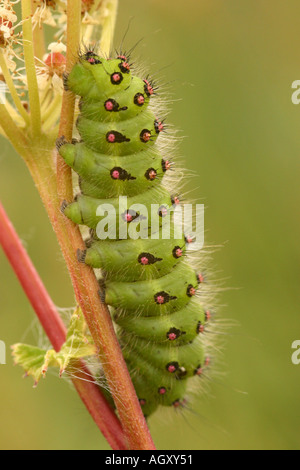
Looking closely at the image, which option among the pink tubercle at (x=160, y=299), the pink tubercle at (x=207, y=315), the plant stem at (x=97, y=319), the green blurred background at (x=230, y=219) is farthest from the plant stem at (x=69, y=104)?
the green blurred background at (x=230, y=219)

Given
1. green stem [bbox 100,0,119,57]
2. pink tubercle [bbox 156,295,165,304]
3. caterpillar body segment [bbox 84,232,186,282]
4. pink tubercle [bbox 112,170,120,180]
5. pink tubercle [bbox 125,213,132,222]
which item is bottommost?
pink tubercle [bbox 156,295,165,304]

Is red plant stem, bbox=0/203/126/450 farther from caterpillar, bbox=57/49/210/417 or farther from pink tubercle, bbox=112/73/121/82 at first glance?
pink tubercle, bbox=112/73/121/82

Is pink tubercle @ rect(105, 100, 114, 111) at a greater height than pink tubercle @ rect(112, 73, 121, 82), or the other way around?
pink tubercle @ rect(112, 73, 121, 82)

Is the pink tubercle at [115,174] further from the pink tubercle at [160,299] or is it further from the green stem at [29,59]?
the pink tubercle at [160,299]

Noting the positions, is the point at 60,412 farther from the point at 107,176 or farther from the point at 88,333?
the point at 107,176

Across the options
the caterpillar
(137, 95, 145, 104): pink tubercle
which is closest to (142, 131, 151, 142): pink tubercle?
the caterpillar

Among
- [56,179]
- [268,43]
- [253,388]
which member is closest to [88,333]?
[56,179]

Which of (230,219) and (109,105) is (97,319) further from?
(230,219)

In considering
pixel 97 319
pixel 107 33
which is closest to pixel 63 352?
pixel 97 319
